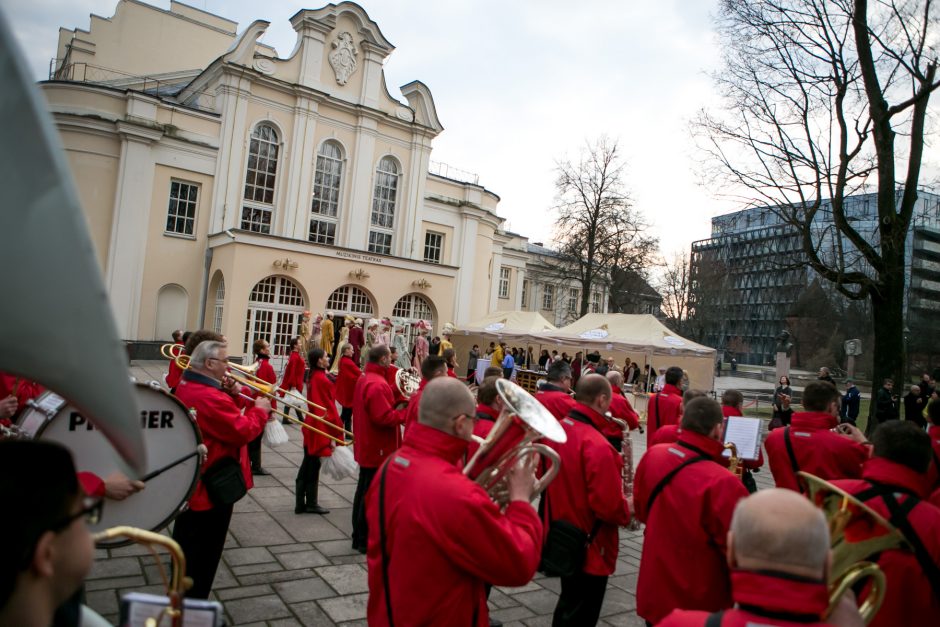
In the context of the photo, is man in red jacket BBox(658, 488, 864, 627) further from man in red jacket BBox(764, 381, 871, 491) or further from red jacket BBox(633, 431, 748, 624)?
man in red jacket BBox(764, 381, 871, 491)

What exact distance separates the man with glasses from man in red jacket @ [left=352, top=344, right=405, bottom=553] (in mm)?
4377

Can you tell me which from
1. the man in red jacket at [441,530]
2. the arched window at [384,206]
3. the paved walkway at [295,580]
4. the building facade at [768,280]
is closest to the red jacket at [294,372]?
the paved walkway at [295,580]

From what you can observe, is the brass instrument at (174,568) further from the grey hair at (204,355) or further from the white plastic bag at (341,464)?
the white plastic bag at (341,464)

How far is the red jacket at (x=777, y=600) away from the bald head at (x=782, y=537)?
0.09 ft

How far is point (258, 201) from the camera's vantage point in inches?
1059

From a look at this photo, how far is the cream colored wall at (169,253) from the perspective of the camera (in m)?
24.3

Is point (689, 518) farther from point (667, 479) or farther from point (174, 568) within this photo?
point (174, 568)

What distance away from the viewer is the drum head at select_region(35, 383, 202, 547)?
3359mm

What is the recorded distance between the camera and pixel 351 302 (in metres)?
27.6

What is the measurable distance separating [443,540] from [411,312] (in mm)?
27162

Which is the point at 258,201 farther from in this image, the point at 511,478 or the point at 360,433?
the point at 511,478

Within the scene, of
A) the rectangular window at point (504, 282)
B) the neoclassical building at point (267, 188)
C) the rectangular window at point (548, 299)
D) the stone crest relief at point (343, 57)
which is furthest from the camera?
the rectangular window at point (548, 299)

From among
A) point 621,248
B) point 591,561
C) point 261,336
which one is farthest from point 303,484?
point 621,248

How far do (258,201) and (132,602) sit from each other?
27063 mm
